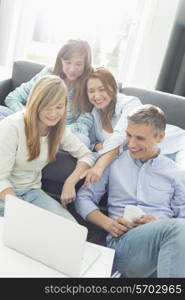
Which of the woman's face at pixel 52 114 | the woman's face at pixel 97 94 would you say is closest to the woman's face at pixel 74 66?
the woman's face at pixel 97 94

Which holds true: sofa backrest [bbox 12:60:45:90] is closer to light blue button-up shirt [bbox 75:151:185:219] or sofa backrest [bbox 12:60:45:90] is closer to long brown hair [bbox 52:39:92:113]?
long brown hair [bbox 52:39:92:113]

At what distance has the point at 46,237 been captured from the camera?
1.04 meters

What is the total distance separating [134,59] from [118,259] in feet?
6.36

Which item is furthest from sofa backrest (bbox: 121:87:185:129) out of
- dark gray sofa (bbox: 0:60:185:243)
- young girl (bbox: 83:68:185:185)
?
young girl (bbox: 83:68:185:185)

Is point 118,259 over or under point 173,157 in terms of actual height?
under

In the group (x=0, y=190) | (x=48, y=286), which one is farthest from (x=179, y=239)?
(x=0, y=190)

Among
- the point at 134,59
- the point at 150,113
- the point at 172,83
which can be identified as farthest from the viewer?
the point at 134,59

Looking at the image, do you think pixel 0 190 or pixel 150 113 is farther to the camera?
pixel 150 113

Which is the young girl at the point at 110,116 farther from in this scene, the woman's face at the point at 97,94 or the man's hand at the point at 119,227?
the man's hand at the point at 119,227

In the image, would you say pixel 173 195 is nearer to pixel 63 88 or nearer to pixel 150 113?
pixel 150 113

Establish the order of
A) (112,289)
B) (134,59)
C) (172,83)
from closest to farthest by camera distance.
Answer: (112,289), (172,83), (134,59)

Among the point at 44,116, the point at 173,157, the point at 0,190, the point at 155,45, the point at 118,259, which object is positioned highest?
the point at 155,45

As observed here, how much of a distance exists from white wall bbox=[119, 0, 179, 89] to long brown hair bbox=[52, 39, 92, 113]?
2.98ft

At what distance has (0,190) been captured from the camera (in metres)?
1.56
